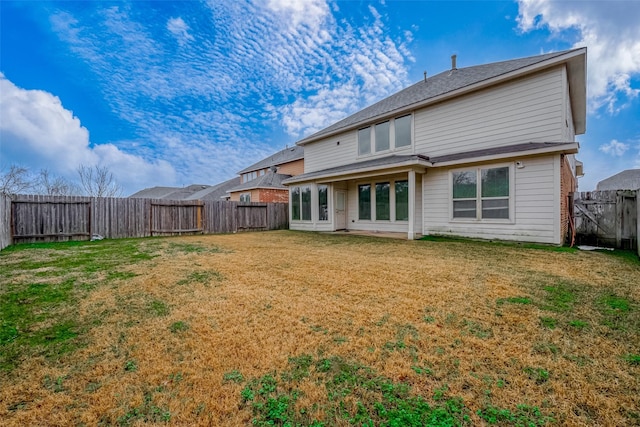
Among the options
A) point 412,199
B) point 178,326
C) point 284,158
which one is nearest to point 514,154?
point 412,199

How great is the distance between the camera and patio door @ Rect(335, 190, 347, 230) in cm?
1274

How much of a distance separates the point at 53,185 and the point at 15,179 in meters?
6.07

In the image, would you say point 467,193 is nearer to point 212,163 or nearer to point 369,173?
point 369,173

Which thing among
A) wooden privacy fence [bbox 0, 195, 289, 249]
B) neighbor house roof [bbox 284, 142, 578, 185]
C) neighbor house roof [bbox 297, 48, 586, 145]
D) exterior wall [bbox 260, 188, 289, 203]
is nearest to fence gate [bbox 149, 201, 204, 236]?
wooden privacy fence [bbox 0, 195, 289, 249]

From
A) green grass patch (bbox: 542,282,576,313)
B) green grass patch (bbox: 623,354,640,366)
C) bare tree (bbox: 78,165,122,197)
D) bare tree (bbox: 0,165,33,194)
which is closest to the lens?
green grass patch (bbox: 623,354,640,366)

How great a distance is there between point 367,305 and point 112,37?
16.0 metres

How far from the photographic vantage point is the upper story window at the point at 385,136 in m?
10.9

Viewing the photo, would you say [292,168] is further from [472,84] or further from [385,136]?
[472,84]

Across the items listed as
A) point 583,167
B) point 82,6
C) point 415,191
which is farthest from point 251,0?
point 583,167

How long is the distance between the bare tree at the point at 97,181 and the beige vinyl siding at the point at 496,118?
88.7ft

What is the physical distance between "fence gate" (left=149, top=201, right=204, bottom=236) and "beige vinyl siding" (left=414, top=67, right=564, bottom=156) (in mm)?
10793

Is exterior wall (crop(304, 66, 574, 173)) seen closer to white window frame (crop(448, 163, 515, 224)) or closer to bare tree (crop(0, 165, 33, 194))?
white window frame (crop(448, 163, 515, 224))

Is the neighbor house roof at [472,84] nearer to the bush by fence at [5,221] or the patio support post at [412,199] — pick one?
the patio support post at [412,199]

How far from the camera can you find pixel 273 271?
5082 mm
